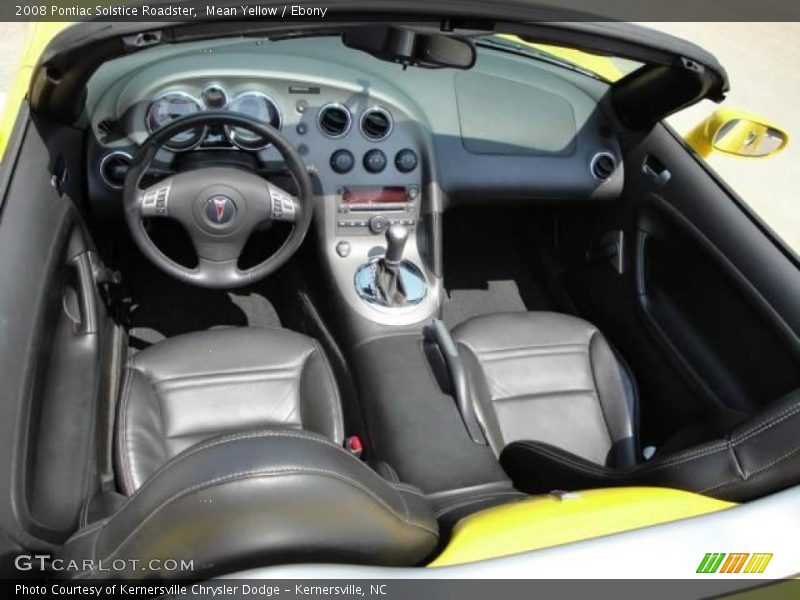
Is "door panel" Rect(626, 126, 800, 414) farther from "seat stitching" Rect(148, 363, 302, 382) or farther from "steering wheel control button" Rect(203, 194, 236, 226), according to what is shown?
"steering wheel control button" Rect(203, 194, 236, 226)

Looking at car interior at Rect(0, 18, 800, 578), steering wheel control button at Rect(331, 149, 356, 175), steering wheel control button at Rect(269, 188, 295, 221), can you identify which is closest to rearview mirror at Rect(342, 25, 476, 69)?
car interior at Rect(0, 18, 800, 578)

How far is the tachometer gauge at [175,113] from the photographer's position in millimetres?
1987

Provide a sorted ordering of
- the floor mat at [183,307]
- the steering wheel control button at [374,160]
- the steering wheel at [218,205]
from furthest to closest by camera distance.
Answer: the floor mat at [183,307] → the steering wheel control button at [374,160] → the steering wheel at [218,205]

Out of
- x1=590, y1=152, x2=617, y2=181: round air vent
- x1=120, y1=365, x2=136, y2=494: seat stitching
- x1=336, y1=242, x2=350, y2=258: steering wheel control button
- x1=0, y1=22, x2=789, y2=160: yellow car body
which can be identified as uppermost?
x1=0, y1=22, x2=789, y2=160: yellow car body

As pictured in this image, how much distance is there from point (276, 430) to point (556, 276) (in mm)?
2110

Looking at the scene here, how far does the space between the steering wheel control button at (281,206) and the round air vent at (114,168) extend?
464 mm

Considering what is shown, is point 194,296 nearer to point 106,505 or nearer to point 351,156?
point 351,156

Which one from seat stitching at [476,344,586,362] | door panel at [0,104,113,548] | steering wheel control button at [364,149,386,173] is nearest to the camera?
door panel at [0,104,113,548]

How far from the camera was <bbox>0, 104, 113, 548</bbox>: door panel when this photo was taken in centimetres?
133

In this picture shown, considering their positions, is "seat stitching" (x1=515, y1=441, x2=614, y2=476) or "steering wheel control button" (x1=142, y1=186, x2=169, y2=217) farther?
"steering wheel control button" (x1=142, y1=186, x2=169, y2=217)

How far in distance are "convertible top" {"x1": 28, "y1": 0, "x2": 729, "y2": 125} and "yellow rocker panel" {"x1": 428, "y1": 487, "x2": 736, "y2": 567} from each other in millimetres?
1050

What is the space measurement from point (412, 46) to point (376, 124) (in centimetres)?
70

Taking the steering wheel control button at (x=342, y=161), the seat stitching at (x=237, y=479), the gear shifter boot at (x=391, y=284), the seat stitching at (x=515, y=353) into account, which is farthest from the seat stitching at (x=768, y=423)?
the steering wheel control button at (x=342, y=161)

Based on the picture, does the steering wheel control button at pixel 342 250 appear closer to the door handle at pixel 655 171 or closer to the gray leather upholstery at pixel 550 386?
the gray leather upholstery at pixel 550 386
